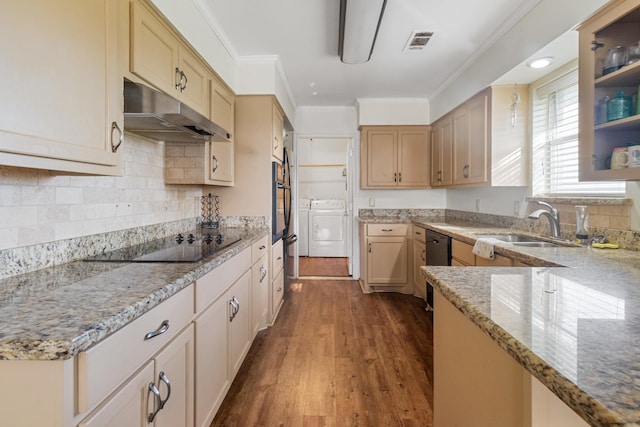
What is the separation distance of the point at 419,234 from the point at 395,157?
43.2 inches

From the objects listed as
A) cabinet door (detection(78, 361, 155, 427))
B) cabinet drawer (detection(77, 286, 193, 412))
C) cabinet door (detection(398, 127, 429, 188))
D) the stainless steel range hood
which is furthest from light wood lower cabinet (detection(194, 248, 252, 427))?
cabinet door (detection(398, 127, 429, 188))

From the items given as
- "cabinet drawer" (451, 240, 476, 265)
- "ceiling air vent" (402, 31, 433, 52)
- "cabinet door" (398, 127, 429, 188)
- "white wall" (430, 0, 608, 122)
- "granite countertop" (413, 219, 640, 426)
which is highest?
"ceiling air vent" (402, 31, 433, 52)

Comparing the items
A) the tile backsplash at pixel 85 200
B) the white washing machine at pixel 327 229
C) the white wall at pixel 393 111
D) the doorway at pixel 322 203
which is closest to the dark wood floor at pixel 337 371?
the tile backsplash at pixel 85 200

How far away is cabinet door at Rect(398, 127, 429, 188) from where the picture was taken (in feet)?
12.7

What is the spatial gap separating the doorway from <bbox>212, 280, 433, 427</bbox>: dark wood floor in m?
2.73

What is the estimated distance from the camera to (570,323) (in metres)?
0.61

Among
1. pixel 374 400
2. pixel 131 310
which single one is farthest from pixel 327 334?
pixel 131 310

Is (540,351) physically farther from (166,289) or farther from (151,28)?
(151,28)

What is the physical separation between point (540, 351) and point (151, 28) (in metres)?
1.97

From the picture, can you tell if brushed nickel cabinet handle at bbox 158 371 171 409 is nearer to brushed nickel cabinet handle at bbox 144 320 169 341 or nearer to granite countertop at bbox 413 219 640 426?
brushed nickel cabinet handle at bbox 144 320 169 341

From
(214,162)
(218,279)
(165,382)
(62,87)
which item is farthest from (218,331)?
(214,162)

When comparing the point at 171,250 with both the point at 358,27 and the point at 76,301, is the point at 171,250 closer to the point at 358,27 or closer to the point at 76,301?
the point at 76,301

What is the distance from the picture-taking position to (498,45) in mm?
2369

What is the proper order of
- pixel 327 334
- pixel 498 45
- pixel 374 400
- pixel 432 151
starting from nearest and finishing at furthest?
pixel 374 400 < pixel 498 45 < pixel 327 334 < pixel 432 151
